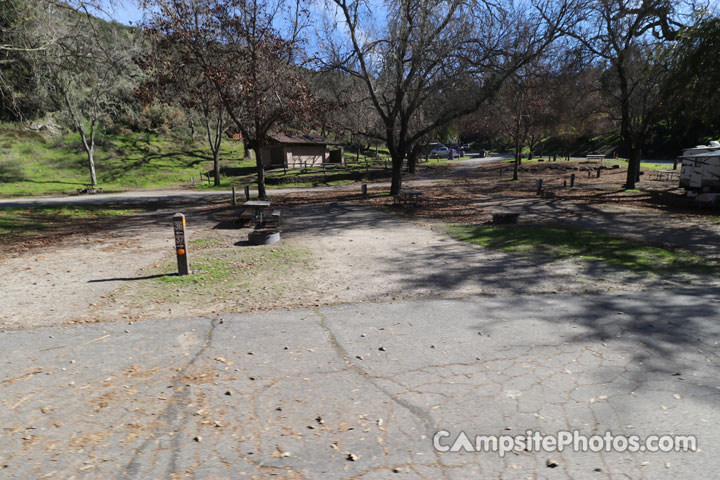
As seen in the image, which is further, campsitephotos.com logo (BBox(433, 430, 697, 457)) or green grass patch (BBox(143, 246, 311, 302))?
green grass patch (BBox(143, 246, 311, 302))

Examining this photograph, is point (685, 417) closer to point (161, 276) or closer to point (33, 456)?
point (33, 456)

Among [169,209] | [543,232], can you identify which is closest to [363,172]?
[169,209]

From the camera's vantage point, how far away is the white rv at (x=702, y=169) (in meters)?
17.8

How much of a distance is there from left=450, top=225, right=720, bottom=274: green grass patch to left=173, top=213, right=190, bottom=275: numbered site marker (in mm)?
7175

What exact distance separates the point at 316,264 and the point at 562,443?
633cm

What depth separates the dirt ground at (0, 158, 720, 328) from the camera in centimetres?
656

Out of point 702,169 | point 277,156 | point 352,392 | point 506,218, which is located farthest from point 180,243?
point 277,156

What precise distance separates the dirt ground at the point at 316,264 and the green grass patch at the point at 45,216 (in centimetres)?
151

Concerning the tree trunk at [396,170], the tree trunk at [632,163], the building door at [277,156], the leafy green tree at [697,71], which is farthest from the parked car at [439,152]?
the leafy green tree at [697,71]

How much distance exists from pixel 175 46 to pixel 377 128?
1006 inches

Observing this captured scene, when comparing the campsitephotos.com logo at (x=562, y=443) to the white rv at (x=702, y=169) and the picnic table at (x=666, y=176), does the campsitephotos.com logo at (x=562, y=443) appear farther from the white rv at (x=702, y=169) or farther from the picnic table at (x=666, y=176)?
the picnic table at (x=666, y=176)

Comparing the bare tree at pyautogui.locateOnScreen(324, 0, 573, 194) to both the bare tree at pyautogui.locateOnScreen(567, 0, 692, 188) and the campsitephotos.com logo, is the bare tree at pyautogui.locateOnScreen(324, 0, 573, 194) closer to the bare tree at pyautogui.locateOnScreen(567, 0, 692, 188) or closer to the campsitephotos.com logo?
the bare tree at pyautogui.locateOnScreen(567, 0, 692, 188)

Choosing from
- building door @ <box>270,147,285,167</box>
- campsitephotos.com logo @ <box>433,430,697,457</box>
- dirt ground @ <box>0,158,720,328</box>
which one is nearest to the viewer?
campsitephotos.com logo @ <box>433,430,697,457</box>

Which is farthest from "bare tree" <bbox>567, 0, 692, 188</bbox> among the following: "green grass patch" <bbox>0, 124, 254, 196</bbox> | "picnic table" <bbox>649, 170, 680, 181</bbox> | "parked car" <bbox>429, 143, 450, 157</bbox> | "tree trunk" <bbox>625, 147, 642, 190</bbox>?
"parked car" <bbox>429, 143, 450, 157</bbox>
